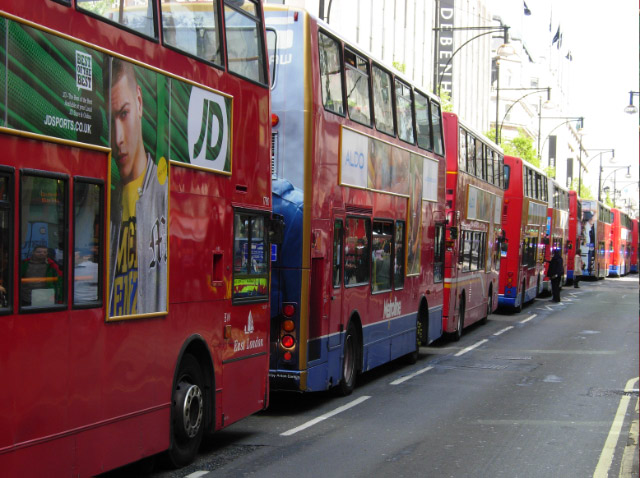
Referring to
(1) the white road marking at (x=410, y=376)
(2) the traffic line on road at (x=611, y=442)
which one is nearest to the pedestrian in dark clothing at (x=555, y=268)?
(1) the white road marking at (x=410, y=376)

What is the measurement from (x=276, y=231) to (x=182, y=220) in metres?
2.34

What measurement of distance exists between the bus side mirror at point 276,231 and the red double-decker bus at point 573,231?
44.7 meters

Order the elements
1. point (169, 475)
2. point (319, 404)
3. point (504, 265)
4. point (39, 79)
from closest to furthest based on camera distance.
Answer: point (39, 79), point (169, 475), point (319, 404), point (504, 265)

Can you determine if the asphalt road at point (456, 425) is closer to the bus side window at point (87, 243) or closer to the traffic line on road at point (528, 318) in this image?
the bus side window at point (87, 243)

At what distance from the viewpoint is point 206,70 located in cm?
892

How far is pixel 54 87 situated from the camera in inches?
253

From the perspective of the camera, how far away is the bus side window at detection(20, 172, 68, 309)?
20.3ft

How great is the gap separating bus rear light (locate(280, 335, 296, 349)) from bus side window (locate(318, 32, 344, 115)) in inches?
106

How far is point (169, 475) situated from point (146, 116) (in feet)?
9.58

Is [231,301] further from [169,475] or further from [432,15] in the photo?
[432,15]

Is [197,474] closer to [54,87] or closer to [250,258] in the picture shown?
[250,258]

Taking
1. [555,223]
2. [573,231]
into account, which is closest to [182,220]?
[555,223]

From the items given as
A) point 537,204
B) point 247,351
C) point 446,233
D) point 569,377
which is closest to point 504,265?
point 537,204

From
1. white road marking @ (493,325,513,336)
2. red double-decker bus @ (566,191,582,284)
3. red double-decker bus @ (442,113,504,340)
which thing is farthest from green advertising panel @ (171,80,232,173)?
red double-decker bus @ (566,191,582,284)
